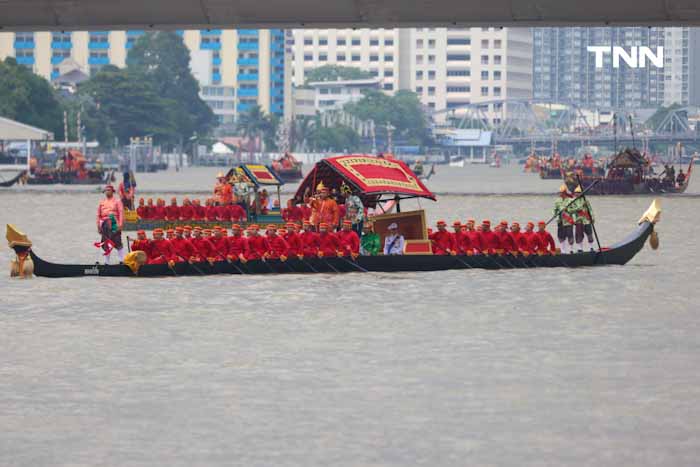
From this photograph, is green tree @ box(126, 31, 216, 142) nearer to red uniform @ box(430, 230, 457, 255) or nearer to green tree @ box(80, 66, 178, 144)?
green tree @ box(80, 66, 178, 144)

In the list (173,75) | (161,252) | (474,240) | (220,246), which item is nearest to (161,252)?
(161,252)

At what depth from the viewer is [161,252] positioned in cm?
2695

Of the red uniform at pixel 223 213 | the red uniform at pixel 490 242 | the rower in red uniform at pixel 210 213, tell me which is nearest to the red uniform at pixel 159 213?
the rower in red uniform at pixel 210 213

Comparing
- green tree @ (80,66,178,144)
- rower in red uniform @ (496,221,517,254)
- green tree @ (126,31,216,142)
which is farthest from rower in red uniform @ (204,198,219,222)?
green tree @ (126,31,216,142)

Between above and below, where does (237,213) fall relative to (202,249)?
above

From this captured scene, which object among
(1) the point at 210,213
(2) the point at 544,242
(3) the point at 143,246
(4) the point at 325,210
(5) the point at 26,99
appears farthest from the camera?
(5) the point at 26,99

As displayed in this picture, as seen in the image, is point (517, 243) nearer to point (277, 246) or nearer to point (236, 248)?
point (277, 246)

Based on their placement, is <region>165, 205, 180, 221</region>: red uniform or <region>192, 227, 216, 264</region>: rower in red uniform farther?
<region>165, 205, 180, 221</region>: red uniform

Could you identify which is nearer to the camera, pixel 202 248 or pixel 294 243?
pixel 202 248

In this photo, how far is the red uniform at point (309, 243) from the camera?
92.0ft

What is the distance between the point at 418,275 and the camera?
2861 cm

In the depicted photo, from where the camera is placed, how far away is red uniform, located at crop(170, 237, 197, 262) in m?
27.1

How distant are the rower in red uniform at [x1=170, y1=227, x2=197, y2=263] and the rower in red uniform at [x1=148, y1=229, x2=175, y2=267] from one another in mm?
106

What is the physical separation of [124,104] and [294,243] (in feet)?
450
